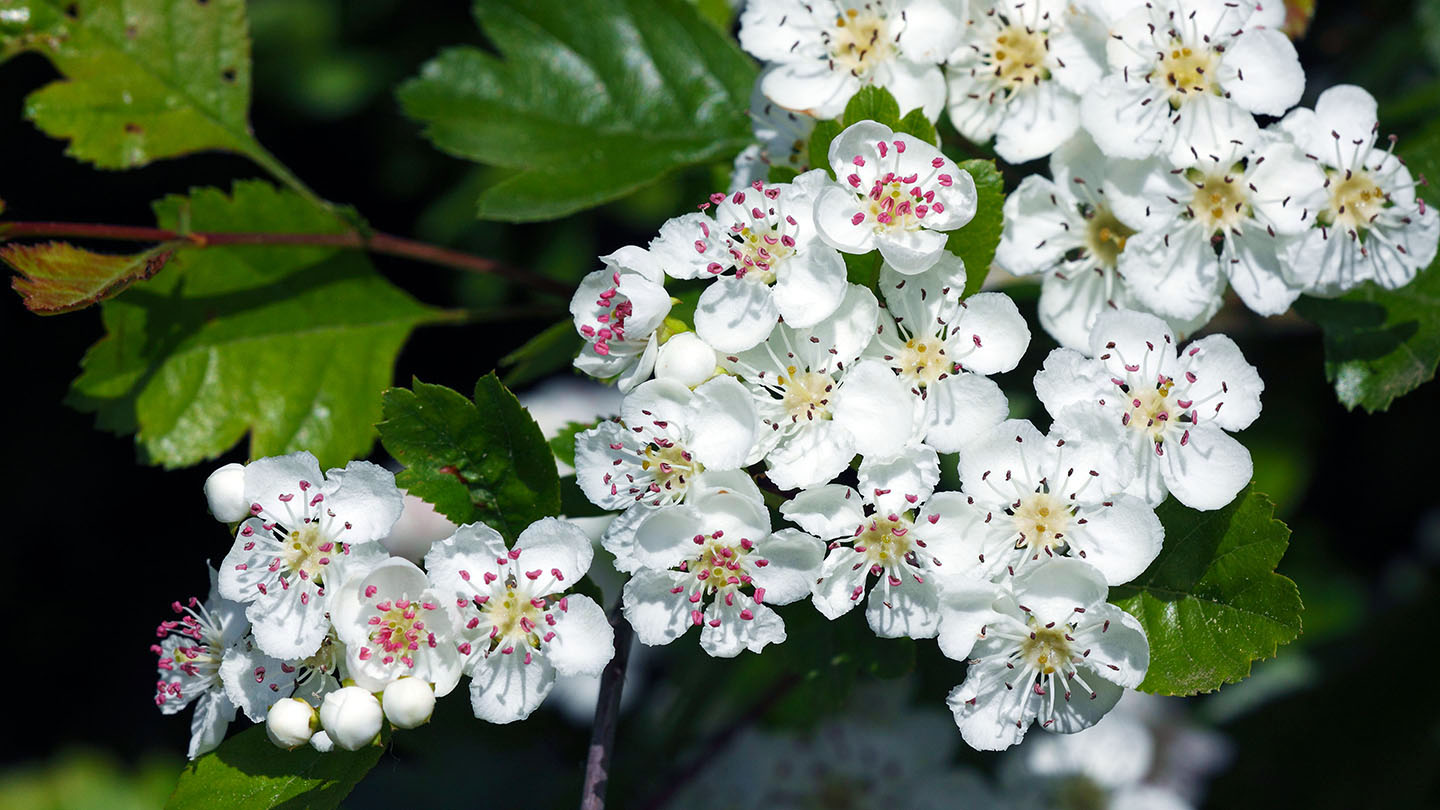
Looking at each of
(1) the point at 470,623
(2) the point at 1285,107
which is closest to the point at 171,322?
(1) the point at 470,623

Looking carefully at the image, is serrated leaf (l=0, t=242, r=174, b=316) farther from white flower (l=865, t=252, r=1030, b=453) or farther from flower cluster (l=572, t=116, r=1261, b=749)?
white flower (l=865, t=252, r=1030, b=453)

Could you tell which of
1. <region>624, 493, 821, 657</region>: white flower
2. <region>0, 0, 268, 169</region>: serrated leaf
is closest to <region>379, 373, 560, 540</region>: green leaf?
<region>624, 493, 821, 657</region>: white flower

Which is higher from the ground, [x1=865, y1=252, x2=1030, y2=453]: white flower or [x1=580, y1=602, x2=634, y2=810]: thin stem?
[x1=865, y1=252, x2=1030, y2=453]: white flower

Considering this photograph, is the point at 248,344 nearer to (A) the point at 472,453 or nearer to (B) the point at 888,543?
(A) the point at 472,453

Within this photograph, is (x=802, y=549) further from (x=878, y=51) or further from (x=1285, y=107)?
(x=1285, y=107)

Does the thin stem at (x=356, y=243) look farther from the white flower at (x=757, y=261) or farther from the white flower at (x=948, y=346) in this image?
the white flower at (x=948, y=346)

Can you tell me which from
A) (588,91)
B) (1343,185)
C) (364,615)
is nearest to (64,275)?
(364,615)
